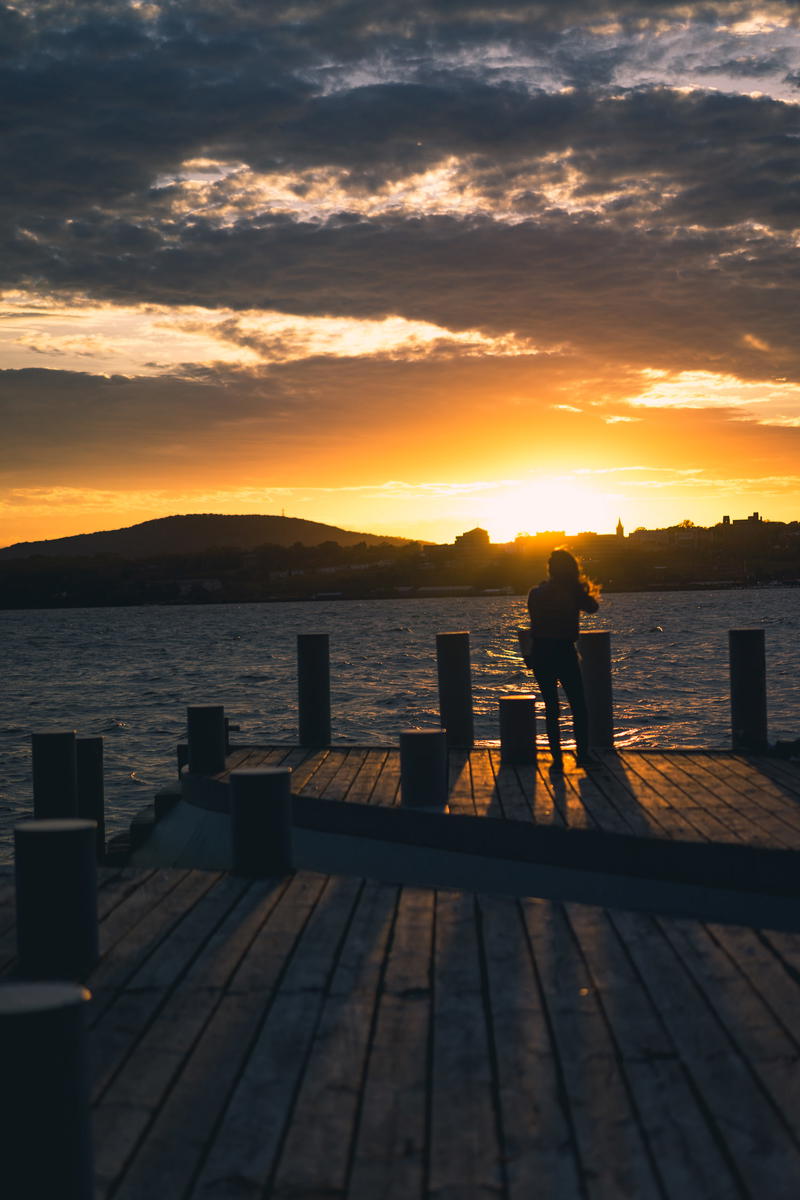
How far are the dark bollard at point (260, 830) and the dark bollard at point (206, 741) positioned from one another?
13.6ft

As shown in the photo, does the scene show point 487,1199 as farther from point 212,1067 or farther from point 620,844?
point 620,844

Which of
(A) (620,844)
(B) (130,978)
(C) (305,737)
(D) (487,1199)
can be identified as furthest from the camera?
(C) (305,737)

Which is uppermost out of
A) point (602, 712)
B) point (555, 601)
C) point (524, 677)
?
point (555, 601)

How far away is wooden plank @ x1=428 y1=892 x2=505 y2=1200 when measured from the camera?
3.26 metres

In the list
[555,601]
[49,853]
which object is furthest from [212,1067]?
[555,601]

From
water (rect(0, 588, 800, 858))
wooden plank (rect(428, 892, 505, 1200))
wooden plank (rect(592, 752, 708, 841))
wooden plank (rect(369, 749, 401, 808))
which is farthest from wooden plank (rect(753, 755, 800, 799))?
water (rect(0, 588, 800, 858))

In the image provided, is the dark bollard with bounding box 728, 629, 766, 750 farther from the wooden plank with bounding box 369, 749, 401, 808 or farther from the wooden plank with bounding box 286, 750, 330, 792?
the wooden plank with bounding box 286, 750, 330, 792

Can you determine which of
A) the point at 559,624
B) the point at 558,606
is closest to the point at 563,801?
the point at 559,624

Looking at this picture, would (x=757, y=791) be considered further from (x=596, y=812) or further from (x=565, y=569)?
(x=565, y=569)

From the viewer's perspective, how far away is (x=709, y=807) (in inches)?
328

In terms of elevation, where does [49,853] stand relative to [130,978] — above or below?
above

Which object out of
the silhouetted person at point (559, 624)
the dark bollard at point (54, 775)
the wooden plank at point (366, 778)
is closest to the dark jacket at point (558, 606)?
the silhouetted person at point (559, 624)

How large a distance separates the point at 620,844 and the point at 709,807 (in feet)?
3.97

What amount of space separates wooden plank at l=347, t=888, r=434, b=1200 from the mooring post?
250 inches
